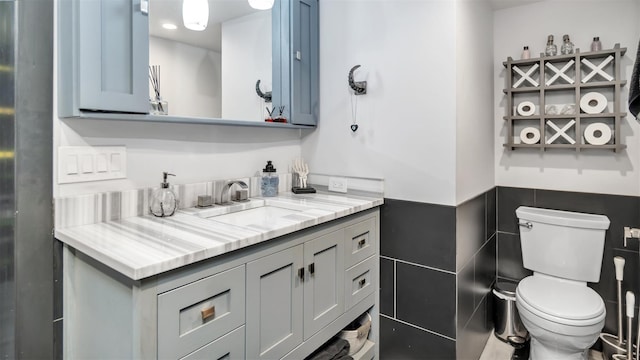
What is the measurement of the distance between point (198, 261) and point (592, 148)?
2.27 meters

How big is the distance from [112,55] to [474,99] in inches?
66.8

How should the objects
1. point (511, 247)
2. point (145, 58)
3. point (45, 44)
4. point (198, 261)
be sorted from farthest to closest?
point (511, 247) → point (145, 58) → point (45, 44) → point (198, 261)

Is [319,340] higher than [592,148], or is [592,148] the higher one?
[592,148]

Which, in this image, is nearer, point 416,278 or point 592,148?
point 416,278

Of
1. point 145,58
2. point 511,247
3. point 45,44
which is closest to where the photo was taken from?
point 45,44

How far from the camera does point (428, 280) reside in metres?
1.66

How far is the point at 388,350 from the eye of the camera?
1797 mm

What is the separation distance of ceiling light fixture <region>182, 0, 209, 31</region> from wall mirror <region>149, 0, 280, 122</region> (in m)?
0.02

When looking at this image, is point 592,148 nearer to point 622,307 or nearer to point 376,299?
point 622,307

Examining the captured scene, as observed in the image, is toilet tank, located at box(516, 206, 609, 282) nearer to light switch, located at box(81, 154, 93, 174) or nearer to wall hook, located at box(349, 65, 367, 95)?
wall hook, located at box(349, 65, 367, 95)

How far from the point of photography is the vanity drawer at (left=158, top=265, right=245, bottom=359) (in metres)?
0.88

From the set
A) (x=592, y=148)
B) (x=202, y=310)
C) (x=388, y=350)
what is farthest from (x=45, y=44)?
(x=592, y=148)

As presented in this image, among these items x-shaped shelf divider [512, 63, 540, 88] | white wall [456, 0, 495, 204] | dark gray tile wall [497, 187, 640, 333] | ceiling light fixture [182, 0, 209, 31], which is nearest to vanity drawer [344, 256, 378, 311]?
white wall [456, 0, 495, 204]

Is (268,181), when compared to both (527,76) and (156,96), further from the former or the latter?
(527,76)
